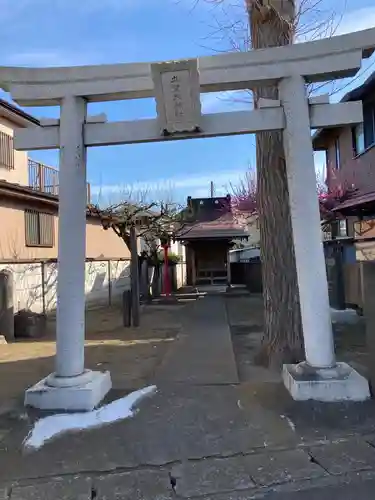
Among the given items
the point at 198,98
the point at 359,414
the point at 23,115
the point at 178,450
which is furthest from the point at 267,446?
the point at 23,115

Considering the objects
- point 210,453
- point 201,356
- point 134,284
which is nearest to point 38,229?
point 134,284

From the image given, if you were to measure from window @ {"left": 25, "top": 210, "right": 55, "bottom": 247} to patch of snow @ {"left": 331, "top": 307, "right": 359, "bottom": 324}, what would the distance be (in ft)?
30.0

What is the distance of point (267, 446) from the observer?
3922mm

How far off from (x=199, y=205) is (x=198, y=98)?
69.0 feet

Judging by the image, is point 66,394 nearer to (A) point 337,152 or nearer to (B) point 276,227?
(B) point 276,227

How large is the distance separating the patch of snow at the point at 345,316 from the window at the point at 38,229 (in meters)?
9.15

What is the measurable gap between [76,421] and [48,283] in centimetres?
975

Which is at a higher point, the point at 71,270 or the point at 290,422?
the point at 71,270

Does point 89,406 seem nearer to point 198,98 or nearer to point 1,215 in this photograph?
point 198,98

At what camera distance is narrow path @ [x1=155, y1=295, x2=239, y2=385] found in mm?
6156

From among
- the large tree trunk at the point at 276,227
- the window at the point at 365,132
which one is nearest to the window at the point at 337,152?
the window at the point at 365,132

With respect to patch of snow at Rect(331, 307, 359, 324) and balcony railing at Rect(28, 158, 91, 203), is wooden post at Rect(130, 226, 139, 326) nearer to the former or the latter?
→ patch of snow at Rect(331, 307, 359, 324)

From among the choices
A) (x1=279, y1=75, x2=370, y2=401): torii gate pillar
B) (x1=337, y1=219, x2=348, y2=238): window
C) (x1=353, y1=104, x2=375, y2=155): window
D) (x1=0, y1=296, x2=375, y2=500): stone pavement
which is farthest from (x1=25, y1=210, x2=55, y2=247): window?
(x1=279, y1=75, x2=370, y2=401): torii gate pillar

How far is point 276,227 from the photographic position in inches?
257
